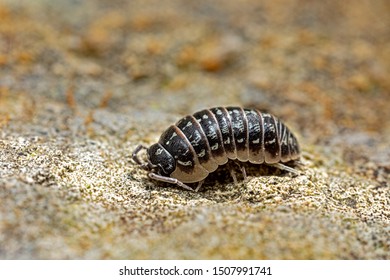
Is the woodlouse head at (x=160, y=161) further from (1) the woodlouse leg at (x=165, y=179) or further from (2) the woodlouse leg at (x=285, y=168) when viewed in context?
(2) the woodlouse leg at (x=285, y=168)

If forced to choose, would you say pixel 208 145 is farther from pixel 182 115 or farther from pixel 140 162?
pixel 182 115

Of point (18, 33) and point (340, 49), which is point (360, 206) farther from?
point (18, 33)

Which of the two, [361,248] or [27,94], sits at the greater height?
[27,94]

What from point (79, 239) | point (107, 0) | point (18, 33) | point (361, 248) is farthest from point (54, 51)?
point (361, 248)
